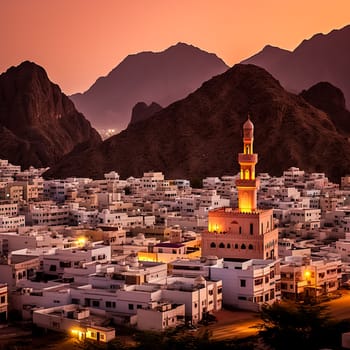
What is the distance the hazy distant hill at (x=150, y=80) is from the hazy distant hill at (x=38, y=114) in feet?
57.9

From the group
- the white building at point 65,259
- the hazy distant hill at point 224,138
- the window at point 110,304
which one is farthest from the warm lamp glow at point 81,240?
the hazy distant hill at point 224,138

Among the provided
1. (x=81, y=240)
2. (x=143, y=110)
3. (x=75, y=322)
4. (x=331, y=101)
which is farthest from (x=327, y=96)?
(x=75, y=322)

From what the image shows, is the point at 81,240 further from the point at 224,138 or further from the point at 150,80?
the point at 150,80

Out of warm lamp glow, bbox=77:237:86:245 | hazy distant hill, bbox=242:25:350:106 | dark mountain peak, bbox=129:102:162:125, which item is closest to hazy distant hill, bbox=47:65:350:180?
hazy distant hill, bbox=242:25:350:106

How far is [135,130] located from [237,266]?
3214 inches

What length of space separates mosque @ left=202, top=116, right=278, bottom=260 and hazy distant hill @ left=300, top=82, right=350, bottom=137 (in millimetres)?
95642

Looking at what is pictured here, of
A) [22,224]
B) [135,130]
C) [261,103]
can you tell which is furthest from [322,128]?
[22,224]

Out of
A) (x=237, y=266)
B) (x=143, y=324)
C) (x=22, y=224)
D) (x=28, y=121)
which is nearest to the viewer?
(x=143, y=324)

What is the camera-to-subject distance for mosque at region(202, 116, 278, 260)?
127 feet

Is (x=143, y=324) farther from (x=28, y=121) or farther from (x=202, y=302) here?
(x=28, y=121)

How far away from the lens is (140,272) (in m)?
33.3

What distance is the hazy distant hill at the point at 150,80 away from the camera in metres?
167

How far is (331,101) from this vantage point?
13475 cm

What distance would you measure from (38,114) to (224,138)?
62606 mm
